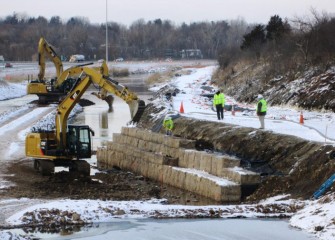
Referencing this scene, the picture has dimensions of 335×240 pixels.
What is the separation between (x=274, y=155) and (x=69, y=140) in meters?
7.79

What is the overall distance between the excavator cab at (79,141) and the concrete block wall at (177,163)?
106 inches

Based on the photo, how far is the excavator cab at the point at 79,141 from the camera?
28578 millimetres

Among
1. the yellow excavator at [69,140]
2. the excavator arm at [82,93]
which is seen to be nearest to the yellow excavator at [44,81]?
the excavator arm at [82,93]

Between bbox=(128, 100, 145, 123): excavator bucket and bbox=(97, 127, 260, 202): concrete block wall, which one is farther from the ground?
bbox=(128, 100, 145, 123): excavator bucket

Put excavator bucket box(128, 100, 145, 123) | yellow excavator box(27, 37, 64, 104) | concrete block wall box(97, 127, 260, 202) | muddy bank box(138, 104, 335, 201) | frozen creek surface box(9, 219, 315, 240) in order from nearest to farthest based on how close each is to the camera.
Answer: frozen creek surface box(9, 219, 315, 240) < muddy bank box(138, 104, 335, 201) < concrete block wall box(97, 127, 260, 202) < excavator bucket box(128, 100, 145, 123) < yellow excavator box(27, 37, 64, 104)

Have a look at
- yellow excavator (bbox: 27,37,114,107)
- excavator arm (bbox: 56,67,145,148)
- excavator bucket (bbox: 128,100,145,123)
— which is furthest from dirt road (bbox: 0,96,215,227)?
yellow excavator (bbox: 27,37,114,107)

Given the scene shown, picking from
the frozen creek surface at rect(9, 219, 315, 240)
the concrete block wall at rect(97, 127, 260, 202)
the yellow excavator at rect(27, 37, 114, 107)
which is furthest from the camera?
the yellow excavator at rect(27, 37, 114, 107)

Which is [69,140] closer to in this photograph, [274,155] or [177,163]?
[177,163]

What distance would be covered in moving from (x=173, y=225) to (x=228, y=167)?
682 cm

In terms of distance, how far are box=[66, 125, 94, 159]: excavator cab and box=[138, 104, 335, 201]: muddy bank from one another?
4622 mm

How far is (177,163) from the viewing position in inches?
1131

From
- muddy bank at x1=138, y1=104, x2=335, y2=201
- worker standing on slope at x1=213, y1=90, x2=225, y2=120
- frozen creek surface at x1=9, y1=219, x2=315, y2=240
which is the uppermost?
worker standing on slope at x1=213, y1=90, x2=225, y2=120

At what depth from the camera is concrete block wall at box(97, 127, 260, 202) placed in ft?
79.9

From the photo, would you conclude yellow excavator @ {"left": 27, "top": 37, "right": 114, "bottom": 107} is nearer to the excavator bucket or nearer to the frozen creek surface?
the excavator bucket
